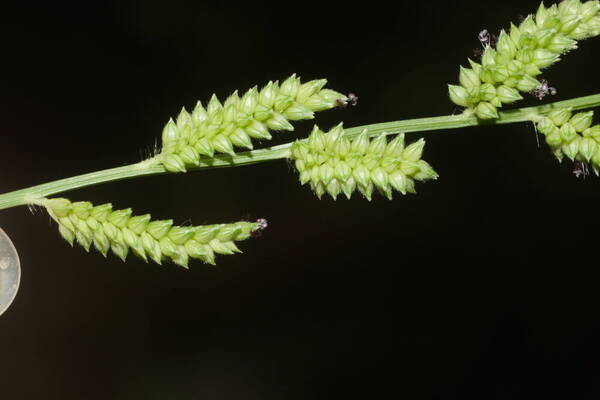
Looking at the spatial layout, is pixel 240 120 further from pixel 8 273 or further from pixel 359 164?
pixel 8 273

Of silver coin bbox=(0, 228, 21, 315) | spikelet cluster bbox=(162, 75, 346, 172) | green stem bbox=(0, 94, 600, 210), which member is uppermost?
spikelet cluster bbox=(162, 75, 346, 172)

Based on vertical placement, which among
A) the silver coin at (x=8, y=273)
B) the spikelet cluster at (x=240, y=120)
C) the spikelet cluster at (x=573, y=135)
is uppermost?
the spikelet cluster at (x=240, y=120)

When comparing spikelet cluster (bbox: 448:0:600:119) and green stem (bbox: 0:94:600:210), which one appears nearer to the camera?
spikelet cluster (bbox: 448:0:600:119)

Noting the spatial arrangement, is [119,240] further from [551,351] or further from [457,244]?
[551,351]

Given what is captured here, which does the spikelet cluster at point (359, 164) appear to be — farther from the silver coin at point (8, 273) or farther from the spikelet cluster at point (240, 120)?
the silver coin at point (8, 273)

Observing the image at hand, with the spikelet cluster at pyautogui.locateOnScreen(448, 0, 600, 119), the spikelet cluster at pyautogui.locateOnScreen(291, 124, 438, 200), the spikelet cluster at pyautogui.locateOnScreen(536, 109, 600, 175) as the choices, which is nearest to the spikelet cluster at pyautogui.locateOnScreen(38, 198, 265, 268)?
the spikelet cluster at pyautogui.locateOnScreen(291, 124, 438, 200)

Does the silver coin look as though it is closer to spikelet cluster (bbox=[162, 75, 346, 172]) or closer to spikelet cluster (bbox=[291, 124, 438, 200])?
spikelet cluster (bbox=[162, 75, 346, 172])

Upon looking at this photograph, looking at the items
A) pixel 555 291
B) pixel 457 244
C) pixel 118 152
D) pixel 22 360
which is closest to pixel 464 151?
pixel 457 244

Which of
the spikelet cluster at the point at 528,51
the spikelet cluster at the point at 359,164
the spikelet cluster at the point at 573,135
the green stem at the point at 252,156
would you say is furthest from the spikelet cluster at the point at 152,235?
the spikelet cluster at the point at 573,135
